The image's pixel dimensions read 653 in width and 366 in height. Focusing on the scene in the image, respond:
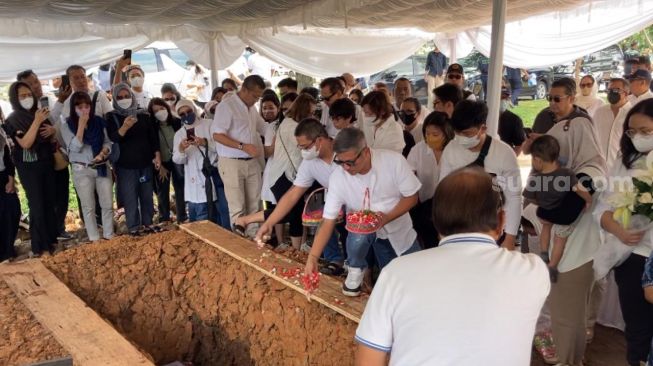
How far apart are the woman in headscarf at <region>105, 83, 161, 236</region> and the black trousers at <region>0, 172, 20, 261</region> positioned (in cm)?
101

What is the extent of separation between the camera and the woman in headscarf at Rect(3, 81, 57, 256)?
499 centimetres

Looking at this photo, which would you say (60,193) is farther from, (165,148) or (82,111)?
(165,148)

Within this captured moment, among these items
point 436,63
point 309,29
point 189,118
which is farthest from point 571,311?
point 436,63

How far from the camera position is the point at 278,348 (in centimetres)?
352

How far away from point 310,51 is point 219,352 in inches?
241

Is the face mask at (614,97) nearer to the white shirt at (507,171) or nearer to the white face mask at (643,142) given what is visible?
the white shirt at (507,171)

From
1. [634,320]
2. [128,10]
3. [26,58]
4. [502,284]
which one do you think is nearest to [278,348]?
[634,320]

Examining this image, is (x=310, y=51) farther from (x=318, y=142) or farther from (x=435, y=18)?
(x=318, y=142)

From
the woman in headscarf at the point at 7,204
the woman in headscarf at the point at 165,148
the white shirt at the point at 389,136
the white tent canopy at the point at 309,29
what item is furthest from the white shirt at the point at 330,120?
the woman in headscarf at the point at 7,204

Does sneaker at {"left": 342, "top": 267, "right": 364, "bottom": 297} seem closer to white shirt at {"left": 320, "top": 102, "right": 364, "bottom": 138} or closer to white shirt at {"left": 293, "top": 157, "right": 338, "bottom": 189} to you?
white shirt at {"left": 293, "top": 157, "right": 338, "bottom": 189}

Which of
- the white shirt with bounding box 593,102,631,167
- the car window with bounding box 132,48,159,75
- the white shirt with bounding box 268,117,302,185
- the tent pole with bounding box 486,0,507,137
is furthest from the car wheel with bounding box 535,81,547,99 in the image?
the white shirt with bounding box 268,117,302,185

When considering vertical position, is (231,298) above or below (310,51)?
below

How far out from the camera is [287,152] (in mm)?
4664

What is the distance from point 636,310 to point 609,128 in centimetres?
299
